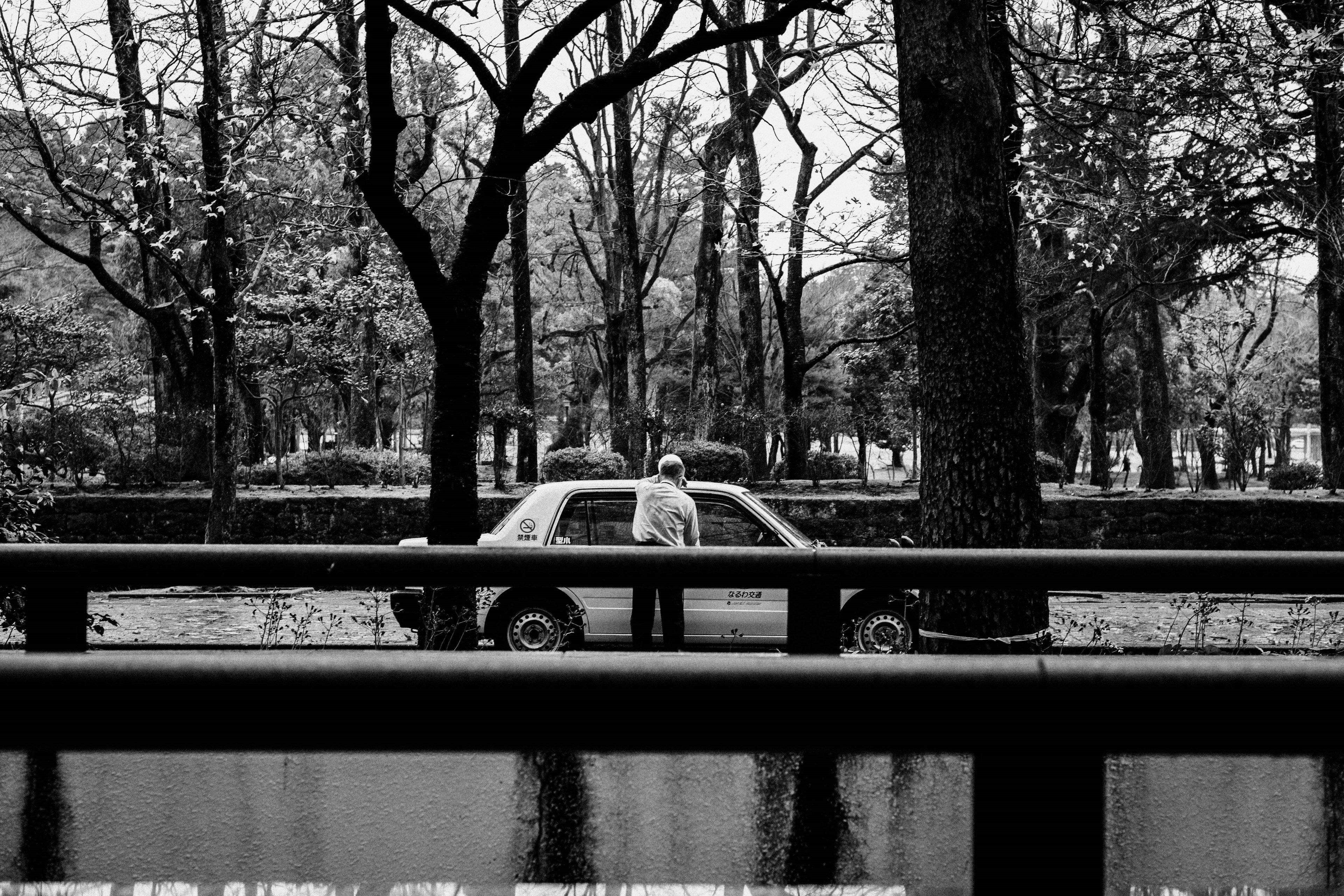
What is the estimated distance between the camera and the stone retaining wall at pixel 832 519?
63.4 ft

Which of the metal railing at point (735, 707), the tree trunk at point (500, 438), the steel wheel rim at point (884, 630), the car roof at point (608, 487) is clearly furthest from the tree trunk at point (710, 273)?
the metal railing at point (735, 707)

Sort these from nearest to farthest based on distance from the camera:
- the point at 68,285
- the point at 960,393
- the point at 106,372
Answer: the point at 960,393
the point at 106,372
the point at 68,285

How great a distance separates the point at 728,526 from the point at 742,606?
779 mm

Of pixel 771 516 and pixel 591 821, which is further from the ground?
pixel 771 516

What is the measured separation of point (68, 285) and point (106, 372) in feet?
57.7

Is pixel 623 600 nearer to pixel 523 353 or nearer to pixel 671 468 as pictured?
pixel 671 468

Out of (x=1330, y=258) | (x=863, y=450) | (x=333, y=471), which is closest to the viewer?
(x=1330, y=258)

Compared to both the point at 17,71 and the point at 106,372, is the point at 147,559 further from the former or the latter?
the point at 106,372

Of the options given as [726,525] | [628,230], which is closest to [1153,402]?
[628,230]

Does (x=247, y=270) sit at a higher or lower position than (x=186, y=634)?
higher

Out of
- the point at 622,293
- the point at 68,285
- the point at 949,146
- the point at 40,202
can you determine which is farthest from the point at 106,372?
the point at 949,146

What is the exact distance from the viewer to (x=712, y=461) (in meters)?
22.0

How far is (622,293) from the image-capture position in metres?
33.9

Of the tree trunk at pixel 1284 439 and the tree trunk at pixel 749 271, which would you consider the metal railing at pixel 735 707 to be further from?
the tree trunk at pixel 1284 439
